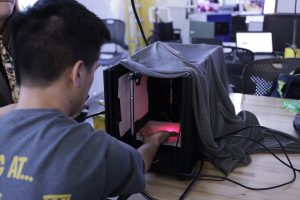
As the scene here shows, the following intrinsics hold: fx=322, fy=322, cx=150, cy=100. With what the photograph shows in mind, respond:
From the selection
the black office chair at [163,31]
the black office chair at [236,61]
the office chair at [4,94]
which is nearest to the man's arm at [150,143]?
the office chair at [4,94]

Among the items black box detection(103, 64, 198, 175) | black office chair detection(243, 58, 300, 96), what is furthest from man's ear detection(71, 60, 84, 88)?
black office chair detection(243, 58, 300, 96)

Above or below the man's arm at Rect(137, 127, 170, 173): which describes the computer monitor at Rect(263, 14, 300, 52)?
above

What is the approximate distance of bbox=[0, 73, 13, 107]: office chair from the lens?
1088 millimetres

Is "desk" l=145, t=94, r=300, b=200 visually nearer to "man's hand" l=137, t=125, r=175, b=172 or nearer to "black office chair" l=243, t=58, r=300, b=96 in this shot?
"man's hand" l=137, t=125, r=175, b=172

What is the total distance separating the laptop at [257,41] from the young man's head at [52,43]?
9.65 feet

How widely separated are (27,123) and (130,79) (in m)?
0.42

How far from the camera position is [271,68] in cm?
209

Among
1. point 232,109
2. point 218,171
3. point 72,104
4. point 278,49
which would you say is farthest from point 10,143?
point 278,49

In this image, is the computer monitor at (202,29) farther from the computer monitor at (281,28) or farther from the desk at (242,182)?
the desk at (242,182)

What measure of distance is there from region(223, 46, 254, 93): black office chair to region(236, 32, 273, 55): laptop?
50 cm

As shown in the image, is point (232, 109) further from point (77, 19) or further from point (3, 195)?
point (3, 195)

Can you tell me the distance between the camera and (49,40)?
66 cm

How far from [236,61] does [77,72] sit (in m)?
2.44

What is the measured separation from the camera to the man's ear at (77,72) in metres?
0.68
